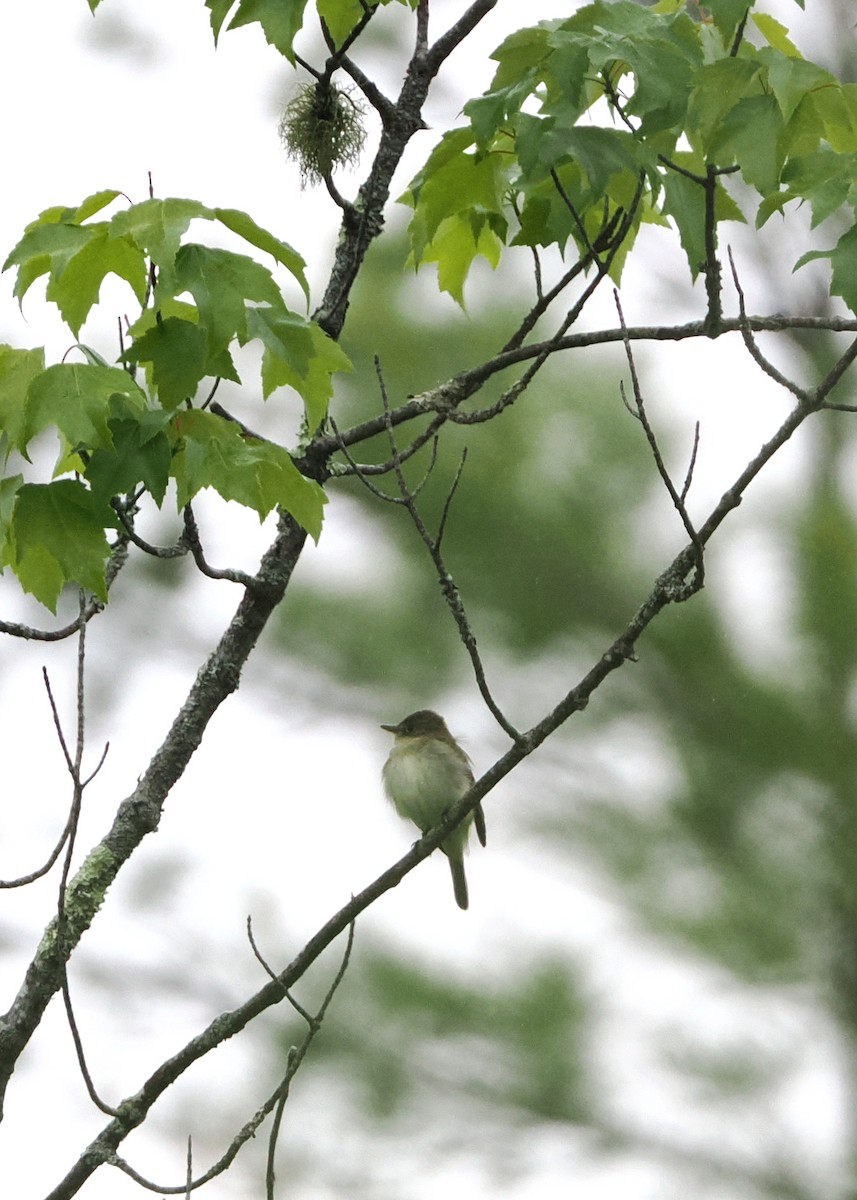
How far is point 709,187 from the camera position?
1.91 m

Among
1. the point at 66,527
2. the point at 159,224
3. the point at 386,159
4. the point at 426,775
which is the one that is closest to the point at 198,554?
the point at 66,527

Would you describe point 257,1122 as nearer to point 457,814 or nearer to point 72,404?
point 457,814

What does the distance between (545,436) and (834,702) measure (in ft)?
3.17

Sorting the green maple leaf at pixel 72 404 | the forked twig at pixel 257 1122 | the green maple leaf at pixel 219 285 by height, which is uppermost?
the green maple leaf at pixel 219 285

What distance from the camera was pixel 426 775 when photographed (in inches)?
159

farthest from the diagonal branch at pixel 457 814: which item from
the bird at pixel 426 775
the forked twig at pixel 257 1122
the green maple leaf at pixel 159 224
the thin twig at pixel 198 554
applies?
the bird at pixel 426 775

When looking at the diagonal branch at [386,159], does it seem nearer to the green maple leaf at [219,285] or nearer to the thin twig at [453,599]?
the thin twig at [453,599]

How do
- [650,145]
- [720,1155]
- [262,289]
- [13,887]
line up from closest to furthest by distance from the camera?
1. [262,289]
2. [650,145]
3. [13,887]
4. [720,1155]

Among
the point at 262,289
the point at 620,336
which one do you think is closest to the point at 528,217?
the point at 620,336

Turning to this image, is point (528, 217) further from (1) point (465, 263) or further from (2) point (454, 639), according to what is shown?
(2) point (454, 639)

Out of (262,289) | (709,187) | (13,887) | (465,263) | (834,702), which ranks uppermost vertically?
(834,702)

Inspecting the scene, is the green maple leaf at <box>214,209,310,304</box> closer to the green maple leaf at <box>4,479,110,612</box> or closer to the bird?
the green maple leaf at <box>4,479,110,612</box>

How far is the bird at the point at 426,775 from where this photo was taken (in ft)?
13.3

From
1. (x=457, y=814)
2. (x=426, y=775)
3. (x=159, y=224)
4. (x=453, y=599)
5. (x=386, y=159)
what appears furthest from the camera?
(x=426, y=775)
